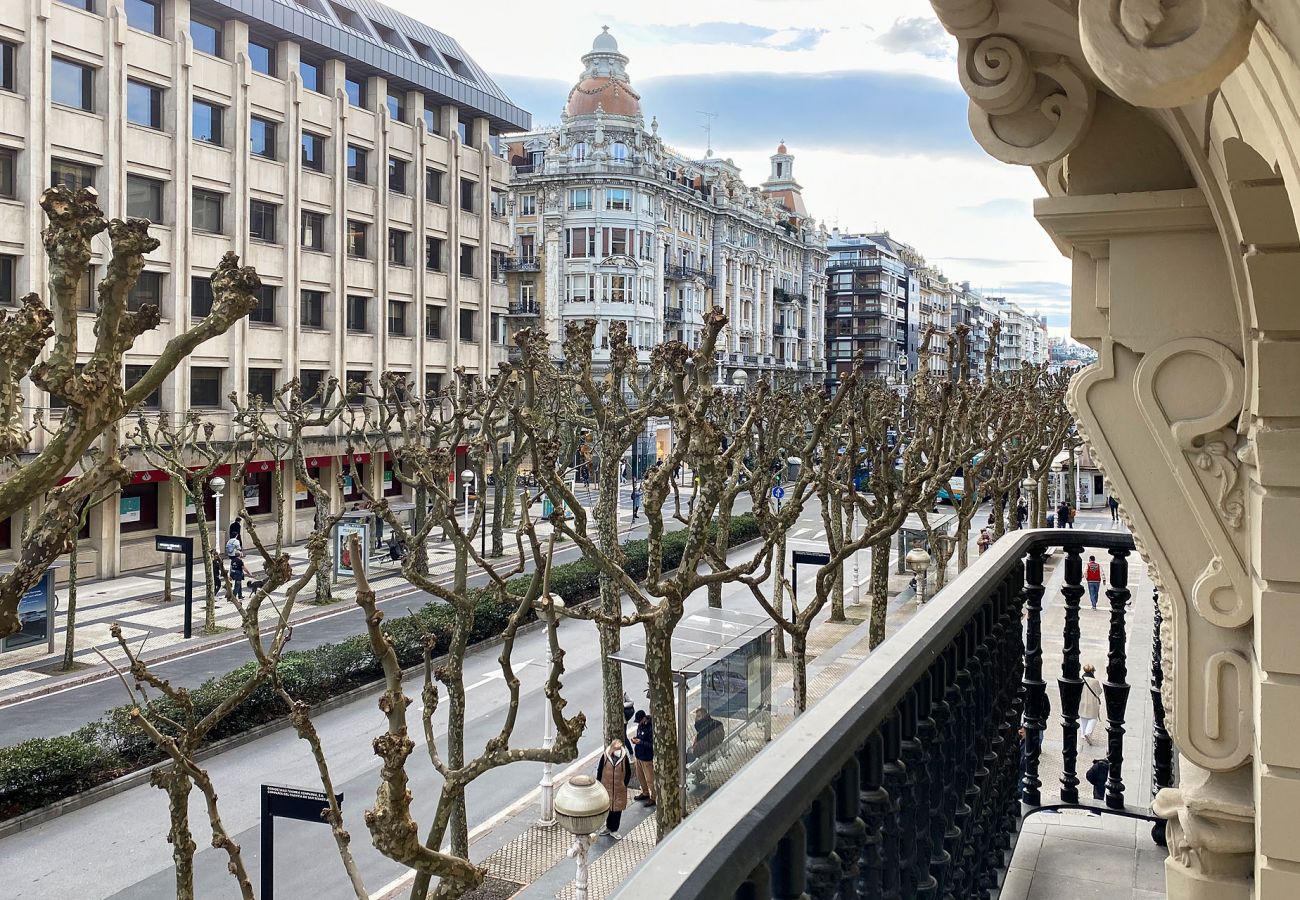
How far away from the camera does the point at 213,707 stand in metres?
17.3

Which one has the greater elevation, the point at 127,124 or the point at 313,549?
the point at 127,124

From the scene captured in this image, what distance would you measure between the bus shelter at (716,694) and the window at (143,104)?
83.0 feet

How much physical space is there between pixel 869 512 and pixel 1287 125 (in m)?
18.4

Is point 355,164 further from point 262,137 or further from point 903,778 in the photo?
point 903,778

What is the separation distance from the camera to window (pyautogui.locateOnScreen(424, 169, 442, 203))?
45.7m

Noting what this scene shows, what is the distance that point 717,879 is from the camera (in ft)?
4.93

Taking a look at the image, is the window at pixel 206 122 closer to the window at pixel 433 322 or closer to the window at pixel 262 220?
the window at pixel 262 220

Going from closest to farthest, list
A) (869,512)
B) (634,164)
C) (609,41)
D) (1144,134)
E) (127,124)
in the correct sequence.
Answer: (1144,134) → (869,512) → (127,124) → (634,164) → (609,41)

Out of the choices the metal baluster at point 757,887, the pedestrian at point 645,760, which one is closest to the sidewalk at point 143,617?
the pedestrian at point 645,760

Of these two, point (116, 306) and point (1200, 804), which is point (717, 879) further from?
point (116, 306)

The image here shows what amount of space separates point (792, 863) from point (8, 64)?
115 ft

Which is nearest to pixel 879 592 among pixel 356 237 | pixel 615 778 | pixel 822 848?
pixel 615 778

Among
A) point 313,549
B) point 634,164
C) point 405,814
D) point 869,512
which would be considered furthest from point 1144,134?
point 634,164

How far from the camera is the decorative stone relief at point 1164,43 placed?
42.6 inches
